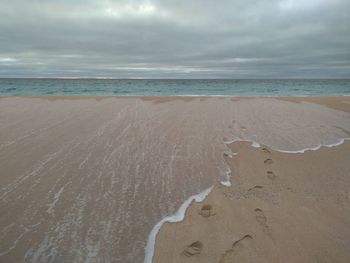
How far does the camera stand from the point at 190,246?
2773 mm

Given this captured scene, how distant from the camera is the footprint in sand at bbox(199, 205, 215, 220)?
336 centimetres

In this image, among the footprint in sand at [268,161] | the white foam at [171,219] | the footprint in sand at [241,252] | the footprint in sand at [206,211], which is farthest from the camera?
the footprint in sand at [268,161]

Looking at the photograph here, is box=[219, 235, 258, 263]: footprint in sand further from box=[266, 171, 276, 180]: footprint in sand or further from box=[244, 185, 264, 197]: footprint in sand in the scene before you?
box=[266, 171, 276, 180]: footprint in sand

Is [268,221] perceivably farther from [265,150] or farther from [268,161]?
[265,150]

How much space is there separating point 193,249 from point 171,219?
2.01 feet

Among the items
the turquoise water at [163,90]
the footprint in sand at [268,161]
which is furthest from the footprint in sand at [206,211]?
the turquoise water at [163,90]

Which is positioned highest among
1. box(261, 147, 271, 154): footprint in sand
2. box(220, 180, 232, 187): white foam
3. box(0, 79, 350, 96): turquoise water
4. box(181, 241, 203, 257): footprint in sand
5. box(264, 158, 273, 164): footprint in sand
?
box(181, 241, 203, 257): footprint in sand

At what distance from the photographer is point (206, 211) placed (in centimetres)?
343

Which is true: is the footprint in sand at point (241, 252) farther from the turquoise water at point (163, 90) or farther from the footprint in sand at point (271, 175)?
the turquoise water at point (163, 90)

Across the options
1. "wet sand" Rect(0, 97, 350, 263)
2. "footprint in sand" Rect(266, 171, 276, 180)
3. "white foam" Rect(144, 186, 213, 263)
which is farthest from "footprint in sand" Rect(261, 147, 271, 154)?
"white foam" Rect(144, 186, 213, 263)

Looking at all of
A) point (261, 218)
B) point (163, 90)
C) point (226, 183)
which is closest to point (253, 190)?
point (226, 183)

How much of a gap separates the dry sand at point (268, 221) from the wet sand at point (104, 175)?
0.38 m

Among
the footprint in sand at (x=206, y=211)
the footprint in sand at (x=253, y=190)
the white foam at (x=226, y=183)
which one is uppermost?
the footprint in sand at (x=206, y=211)

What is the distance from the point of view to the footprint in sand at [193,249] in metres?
2.67
